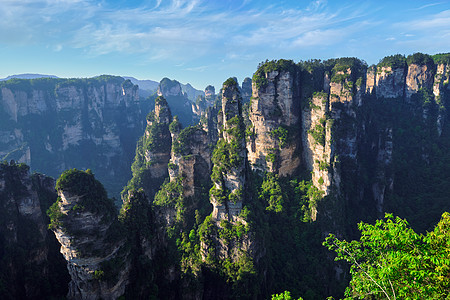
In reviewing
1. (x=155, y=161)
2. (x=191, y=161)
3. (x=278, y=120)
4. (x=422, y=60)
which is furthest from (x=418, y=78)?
(x=155, y=161)

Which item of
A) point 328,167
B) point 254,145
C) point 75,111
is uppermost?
point 75,111

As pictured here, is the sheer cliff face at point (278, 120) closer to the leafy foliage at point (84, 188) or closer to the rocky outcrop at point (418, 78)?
the leafy foliage at point (84, 188)

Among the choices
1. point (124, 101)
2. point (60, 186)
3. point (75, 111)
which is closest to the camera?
point (60, 186)

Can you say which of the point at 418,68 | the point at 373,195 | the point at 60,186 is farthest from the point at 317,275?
the point at 418,68

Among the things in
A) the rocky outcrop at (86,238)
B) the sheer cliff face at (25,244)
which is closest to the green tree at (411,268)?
the rocky outcrop at (86,238)

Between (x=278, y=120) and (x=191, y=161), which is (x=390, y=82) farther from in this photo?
(x=191, y=161)

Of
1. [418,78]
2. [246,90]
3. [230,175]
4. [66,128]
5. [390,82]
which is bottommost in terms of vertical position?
[230,175]

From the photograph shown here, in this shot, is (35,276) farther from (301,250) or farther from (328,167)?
(328,167)
